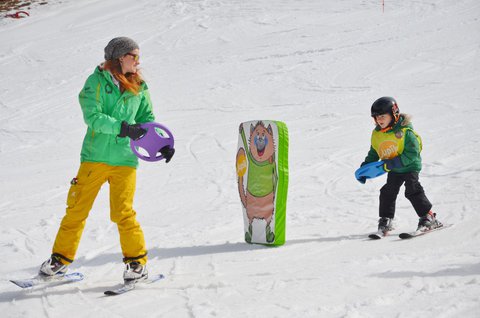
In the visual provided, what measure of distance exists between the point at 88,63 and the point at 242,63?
4.38 meters

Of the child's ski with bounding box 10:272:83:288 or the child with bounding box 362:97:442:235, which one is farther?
the child with bounding box 362:97:442:235

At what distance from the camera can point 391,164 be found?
17.6 ft

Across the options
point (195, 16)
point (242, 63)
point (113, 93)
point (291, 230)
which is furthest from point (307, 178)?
point (195, 16)

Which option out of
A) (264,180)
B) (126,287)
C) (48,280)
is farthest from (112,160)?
(264,180)

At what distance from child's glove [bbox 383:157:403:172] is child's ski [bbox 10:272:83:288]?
2666mm

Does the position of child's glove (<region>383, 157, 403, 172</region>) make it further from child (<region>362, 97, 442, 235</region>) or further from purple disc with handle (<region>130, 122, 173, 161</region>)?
purple disc with handle (<region>130, 122, 173, 161</region>)

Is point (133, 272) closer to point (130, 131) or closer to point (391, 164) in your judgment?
point (130, 131)

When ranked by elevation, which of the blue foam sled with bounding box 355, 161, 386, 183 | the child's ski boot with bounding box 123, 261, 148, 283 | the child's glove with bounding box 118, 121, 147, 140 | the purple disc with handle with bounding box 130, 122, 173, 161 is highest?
the child's glove with bounding box 118, 121, 147, 140

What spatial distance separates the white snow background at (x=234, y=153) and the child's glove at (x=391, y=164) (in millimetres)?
595

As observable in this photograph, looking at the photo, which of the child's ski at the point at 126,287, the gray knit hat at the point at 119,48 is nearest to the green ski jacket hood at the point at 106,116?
the gray knit hat at the point at 119,48

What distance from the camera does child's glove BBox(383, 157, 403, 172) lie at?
5.34 meters

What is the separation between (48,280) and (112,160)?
0.98 metres

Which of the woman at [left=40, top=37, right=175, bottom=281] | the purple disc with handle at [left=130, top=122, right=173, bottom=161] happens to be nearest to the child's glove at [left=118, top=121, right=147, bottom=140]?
the woman at [left=40, top=37, right=175, bottom=281]

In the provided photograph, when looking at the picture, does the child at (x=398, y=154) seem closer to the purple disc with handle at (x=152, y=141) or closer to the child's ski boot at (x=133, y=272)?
the purple disc with handle at (x=152, y=141)
